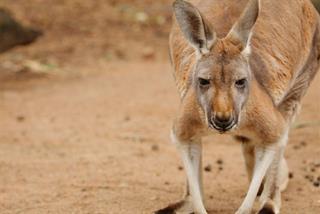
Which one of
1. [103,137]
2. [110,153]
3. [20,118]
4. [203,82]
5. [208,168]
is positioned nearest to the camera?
[203,82]

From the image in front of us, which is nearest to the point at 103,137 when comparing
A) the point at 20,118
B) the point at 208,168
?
the point at 20,118

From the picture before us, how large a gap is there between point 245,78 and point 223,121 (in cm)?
34

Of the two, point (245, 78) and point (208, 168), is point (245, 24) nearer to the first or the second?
point (245, 78)

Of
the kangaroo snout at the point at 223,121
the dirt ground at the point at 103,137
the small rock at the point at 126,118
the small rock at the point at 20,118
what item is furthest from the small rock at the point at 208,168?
the small rock at the point at 20,118

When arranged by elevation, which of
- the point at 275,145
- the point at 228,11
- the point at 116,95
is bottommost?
the point at 116,95

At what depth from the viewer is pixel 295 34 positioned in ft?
18.2

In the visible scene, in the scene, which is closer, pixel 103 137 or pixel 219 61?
pixel 219 61

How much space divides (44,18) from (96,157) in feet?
19.8

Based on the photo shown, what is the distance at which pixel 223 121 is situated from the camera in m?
4.54

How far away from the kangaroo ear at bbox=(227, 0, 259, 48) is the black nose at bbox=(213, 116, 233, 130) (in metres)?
0.49

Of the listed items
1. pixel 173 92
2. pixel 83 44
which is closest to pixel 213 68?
pixel 173 92

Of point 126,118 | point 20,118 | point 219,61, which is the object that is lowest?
point 20,118

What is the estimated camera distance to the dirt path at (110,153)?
579cm

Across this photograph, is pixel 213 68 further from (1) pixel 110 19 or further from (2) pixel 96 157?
(1) pixel 110 19
